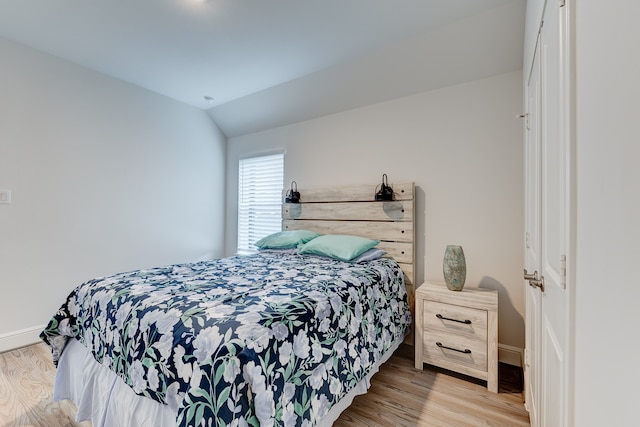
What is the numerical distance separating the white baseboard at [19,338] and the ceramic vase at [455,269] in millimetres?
3673

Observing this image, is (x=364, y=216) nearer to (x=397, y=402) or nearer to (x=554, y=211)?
(x=397, y=402)

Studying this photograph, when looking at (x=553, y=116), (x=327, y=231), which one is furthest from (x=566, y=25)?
(x=327, y=231)

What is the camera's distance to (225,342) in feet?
3.44

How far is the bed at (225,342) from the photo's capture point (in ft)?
3.41

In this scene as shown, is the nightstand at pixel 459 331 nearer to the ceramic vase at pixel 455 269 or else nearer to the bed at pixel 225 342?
the ceramic vase at pixel 455 269

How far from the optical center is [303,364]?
127cm

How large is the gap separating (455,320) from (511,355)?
67 cm

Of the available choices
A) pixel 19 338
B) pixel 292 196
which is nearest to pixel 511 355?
pixel 292 196

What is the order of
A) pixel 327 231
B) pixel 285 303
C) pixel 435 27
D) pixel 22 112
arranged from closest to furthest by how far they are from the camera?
1. pixel 285 303
2. pixel 435 27
3. pixel 22 112
4. pixel 327 231

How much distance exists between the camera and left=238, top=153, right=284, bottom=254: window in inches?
154

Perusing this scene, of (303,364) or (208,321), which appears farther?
(303,364)

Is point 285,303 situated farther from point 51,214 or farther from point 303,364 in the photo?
point 51,214

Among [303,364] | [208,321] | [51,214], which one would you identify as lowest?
[303,364]

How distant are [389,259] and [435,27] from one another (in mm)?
1925
